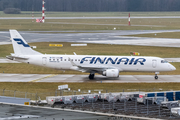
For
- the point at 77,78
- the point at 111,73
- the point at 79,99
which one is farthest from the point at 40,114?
the point at 77,78

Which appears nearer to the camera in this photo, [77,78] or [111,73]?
[111,73]

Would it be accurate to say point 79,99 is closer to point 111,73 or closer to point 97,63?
point 111,73

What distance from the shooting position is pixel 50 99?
31.3 meters

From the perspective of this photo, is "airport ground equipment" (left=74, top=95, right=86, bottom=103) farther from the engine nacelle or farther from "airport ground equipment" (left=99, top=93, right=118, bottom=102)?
the engine nacelle

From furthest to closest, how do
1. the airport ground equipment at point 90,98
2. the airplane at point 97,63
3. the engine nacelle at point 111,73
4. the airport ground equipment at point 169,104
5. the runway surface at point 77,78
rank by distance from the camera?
the airplane at point 97,63 → the runway surface at point 77,78 → the engine nacelle at point 111,73 → the airport ground equipment at point 90,98 → the airport ground equipment at point 169,104

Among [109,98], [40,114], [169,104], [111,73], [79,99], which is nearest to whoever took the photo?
[40,114]

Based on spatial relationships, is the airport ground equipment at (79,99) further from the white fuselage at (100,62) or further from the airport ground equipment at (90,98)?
the white fuselage at (100,62)

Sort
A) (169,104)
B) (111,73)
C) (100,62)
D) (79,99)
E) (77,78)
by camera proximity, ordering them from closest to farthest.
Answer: (169,104) < (79,99) < (111,73) < (100,62) < (77,78)

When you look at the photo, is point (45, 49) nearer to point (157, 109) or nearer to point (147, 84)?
point (147, 84)

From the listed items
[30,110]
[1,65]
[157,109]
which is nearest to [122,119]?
[157,109]

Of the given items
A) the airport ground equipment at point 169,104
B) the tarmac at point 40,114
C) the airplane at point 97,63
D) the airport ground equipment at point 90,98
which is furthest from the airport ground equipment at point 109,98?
the airplane at point 97,63

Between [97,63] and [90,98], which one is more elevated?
Answer: [97,63]

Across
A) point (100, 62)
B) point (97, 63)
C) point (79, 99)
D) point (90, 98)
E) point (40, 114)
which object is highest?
point (100, 62)

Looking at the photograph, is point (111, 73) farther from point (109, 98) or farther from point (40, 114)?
point (40, 114)
